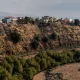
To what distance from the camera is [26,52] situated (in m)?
80.8

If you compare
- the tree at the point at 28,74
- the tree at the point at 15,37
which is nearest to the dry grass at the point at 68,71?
the tree at the point at 28,74

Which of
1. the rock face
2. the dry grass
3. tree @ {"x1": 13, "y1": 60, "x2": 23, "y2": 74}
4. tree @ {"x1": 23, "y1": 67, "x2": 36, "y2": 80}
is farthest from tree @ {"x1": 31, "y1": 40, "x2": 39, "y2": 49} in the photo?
tree @ {"x1": 23, "y1": 67, "x2": 36, "y2": 80}

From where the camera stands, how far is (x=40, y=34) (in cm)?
9238

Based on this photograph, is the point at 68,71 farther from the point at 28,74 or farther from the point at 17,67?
the point at 28,74

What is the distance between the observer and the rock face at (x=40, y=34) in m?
79.9

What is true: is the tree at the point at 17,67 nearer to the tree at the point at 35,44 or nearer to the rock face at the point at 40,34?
the rock face at the point at 40,34

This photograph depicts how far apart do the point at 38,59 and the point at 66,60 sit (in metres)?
12.3

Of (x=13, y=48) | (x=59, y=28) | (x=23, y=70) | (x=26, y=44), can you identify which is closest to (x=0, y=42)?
(x=13, y=48)

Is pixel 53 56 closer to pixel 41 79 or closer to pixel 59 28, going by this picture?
pixel 41 79

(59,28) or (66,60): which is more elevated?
(59,28)

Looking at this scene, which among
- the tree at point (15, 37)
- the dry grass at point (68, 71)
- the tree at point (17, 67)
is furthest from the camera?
the tree at point (15, 37)

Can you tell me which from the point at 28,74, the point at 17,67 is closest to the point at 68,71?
the point at 17,67

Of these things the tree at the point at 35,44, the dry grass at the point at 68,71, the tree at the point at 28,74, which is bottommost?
the dry grass at the point at 68,71

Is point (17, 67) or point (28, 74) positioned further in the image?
point (17, 67)
